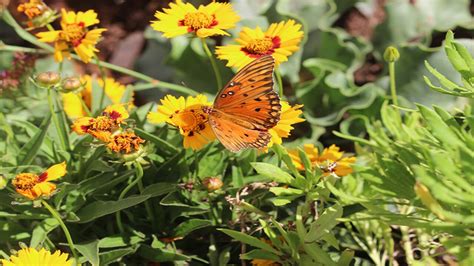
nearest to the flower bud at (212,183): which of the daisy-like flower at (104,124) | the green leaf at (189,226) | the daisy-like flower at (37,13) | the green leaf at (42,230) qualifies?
the green leaf at (189,226)

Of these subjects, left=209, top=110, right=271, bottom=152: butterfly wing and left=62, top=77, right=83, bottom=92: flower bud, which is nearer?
left=209, top=110, right=271, bottom=152: butterfly wing

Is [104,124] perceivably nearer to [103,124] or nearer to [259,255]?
[103,124]

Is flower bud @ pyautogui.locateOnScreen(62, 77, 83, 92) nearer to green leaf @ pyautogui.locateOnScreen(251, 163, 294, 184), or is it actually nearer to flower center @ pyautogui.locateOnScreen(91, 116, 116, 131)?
flower center @ pyautogui.locateOnScreen(91, 116, 116, 131)

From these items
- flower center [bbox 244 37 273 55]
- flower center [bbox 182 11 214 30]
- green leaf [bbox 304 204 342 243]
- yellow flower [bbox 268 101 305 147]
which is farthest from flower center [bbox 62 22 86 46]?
green leaf [bbox 304 204 342 243]

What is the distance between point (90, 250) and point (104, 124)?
270 mm

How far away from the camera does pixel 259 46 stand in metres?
1.47

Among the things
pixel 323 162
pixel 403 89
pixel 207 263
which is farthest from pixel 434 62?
pixel 207 263

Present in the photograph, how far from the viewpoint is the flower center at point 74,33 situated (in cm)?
159

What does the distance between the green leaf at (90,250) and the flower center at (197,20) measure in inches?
18.2

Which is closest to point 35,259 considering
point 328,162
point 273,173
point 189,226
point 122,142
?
point 122,142

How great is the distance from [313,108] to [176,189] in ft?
3.18

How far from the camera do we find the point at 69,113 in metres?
1.87

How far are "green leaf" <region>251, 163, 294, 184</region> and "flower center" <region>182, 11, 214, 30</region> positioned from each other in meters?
0.29

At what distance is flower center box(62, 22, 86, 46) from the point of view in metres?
1.59
